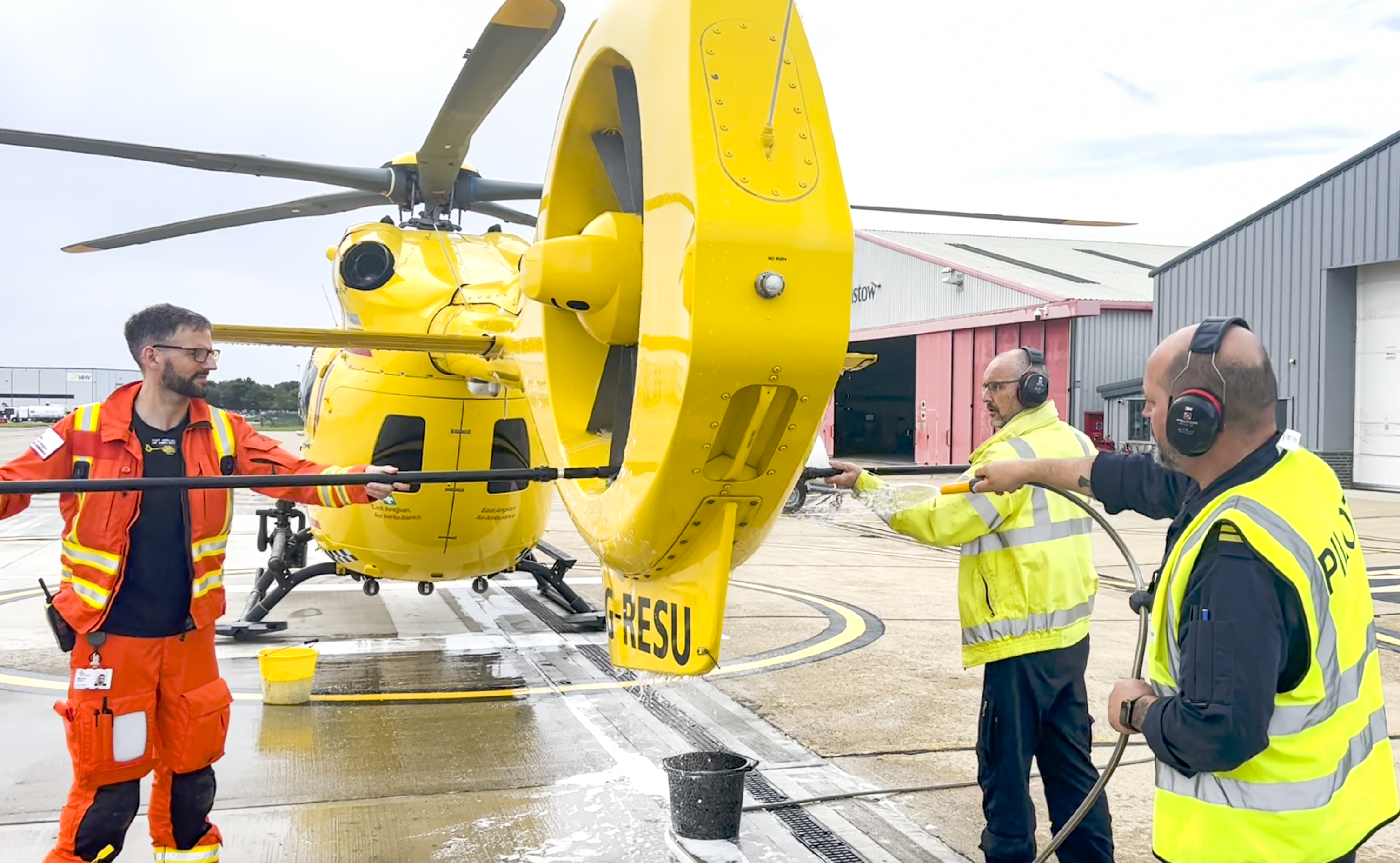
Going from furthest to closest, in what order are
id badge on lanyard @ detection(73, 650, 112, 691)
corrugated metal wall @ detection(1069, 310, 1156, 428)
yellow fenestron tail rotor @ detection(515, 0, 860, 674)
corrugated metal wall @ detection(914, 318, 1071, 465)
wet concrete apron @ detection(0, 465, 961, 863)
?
corrugated metal wall @ detection(914, 318, 1071, 465)
corrugated metal wall @ detection(1069, 310, 1156, 428)
wet concrete apron @ detection(0, 465, 961, 863)
id badge on lanyard @ detection(73, 650, 112, 691)
yellow fenestron tail rotor @ detection(515, 0, 860, 674)

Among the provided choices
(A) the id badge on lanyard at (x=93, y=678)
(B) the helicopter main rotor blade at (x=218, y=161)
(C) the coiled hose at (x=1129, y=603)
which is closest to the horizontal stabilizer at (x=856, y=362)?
(C) the coiled hose at (x=1129, y=603)

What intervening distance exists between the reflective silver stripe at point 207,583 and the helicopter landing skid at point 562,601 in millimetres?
4106

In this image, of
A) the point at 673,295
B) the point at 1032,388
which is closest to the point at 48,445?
the point at 673,295

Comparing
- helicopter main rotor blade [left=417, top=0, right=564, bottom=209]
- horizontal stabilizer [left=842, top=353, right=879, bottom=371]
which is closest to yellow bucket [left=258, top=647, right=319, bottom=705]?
helicopter main rotor blade [left=417, top=0, right=564, bottom=209]

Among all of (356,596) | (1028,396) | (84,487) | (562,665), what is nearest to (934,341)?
(356,596)

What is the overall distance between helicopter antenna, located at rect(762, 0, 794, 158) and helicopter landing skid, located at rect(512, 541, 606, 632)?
535 cm

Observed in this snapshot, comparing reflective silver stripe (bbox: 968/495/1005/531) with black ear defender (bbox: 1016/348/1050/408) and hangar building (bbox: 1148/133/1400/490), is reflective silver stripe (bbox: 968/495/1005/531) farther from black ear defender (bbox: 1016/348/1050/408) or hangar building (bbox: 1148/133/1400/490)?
hangar building (bbox: 1148/133/1400/490)

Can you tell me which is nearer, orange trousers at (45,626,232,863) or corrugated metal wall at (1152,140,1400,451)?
orange trousers at (45,626,232,863)

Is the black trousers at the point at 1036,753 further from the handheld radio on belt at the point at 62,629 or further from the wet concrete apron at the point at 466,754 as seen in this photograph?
the handheld radio on belt at the point at 62,629

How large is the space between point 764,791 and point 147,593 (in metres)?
2.48

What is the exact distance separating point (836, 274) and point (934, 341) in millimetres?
24900

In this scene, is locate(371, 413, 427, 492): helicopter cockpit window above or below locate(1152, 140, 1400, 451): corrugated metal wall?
below

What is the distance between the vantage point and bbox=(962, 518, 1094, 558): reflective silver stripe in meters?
3.47

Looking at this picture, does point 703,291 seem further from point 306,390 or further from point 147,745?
point 306,390
